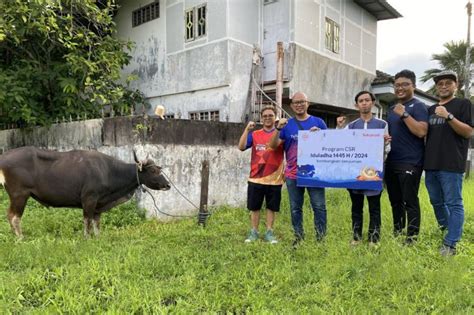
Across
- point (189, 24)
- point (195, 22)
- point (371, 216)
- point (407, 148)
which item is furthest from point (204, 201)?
point (189, 24)

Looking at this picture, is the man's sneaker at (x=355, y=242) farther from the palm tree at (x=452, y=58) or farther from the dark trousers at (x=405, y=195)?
the palm tree at (x=452, y=58)

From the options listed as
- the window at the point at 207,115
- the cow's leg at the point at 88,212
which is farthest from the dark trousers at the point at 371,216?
the window at the point at 207,115

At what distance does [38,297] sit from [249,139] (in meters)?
2.91

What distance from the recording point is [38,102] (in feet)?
28.6

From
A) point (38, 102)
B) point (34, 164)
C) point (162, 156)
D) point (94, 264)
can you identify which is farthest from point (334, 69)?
point (94, 264)

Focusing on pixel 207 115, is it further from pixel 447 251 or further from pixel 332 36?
pixel 447 251

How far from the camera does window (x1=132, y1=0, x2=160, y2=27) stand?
37.8ft

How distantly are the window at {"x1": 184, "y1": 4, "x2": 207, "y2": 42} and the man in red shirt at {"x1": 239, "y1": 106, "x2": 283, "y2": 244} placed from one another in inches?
241

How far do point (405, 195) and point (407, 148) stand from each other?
0.50 metres

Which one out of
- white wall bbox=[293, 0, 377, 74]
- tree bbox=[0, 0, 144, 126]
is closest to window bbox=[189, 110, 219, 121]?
tree bbox=[0, 0, 144, 126]

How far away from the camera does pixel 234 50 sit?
391 inches

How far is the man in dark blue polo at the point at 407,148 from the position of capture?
407 centimetres

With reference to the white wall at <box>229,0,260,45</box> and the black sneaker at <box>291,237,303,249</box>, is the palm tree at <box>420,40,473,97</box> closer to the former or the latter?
the white wall at <box>229,0,260,45</box>

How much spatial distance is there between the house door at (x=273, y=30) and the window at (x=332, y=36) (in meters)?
1.83
